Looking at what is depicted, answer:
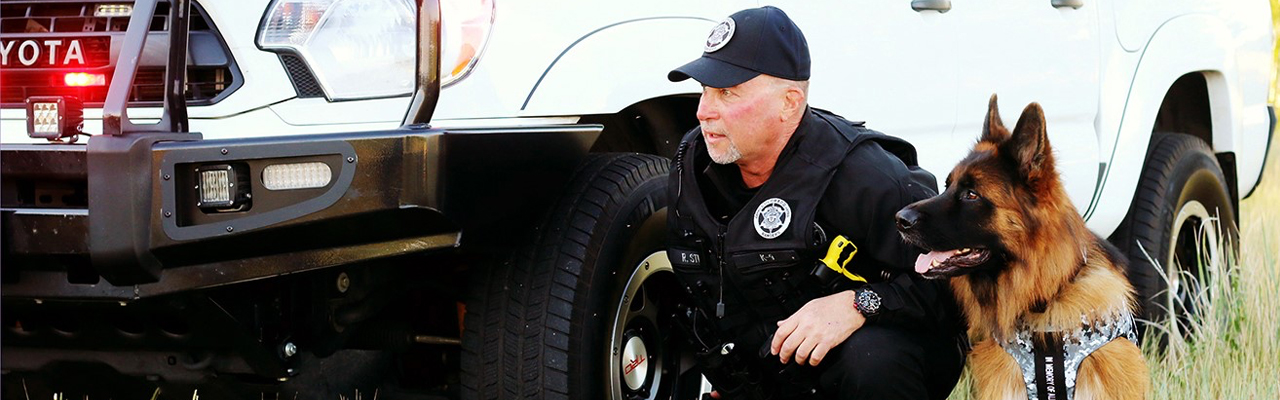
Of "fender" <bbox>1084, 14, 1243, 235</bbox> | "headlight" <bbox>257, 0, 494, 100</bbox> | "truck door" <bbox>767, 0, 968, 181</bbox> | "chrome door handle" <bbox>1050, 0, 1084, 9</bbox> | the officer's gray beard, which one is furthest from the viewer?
"fender" <bbox>1084, 14, 1243, 235</bbox>

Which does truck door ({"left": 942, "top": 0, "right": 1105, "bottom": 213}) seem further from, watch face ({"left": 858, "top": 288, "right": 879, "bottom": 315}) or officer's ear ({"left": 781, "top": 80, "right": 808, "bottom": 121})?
watch face ({"left": 858, "top": 288, "right": 879, "bottom": 315})

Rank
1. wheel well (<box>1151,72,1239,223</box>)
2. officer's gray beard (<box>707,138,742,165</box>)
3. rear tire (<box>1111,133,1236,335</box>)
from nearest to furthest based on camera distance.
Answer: officer's gray beard (<box>707,138,742,165</box>) < rear tire (<box>1111,133,1236,335</box>) < wheel well (<box>1151,72,1239,223</box>)

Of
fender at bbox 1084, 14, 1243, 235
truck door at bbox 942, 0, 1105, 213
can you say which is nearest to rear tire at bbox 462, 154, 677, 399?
truck door at bbox 942, 0, 1105, 213

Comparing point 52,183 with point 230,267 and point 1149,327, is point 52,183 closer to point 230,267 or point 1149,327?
point 230,267

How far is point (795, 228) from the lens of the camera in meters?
3.07

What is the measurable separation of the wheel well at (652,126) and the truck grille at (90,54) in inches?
37.8

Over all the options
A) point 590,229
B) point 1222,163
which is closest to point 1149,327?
point 1222,163

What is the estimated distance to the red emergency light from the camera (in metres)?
2.87

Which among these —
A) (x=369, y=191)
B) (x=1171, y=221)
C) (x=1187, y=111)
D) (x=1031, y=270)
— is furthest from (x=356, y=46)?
(x=1187, y=111)

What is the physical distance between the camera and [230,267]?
257 cm

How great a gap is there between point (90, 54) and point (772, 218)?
4.92 feet

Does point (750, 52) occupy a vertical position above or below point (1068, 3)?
below

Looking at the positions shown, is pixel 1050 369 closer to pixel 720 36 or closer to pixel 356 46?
pixel 720 36

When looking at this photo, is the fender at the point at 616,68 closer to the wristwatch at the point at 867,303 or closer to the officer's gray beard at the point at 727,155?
the officer's gray beard at the point at 727,155
